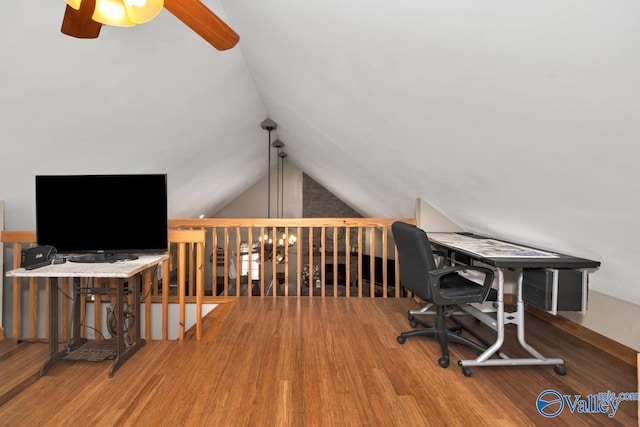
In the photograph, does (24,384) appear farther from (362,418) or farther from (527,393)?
(527,393)

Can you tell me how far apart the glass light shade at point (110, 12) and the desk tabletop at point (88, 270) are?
1379mm

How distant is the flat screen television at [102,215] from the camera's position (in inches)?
94.6

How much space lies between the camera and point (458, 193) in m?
2.99

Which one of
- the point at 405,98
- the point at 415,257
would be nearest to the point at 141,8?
the point at 405,98

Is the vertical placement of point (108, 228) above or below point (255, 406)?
above

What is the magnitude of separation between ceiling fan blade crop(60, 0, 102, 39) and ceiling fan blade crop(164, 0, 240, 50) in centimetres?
31

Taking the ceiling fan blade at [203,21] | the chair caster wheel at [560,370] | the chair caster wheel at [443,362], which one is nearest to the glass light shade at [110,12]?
the ceiling fan blade at [203,21]

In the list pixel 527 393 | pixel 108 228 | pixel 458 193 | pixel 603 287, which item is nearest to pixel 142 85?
pixel 108 228

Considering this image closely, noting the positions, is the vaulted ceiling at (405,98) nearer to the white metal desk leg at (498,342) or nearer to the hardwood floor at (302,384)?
the white metal desk leg at (498,342)

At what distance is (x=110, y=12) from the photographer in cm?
141

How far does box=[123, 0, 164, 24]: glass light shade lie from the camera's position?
141cm

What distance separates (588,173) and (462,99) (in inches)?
27.4

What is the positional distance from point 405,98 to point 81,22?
5.68ft
